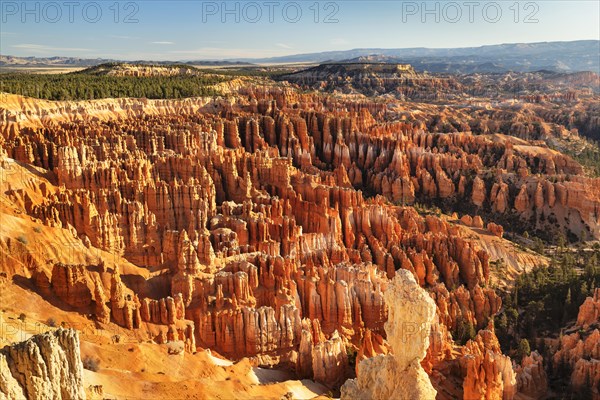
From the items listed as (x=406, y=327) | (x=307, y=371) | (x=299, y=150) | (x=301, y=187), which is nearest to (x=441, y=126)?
(x=299, y=150)

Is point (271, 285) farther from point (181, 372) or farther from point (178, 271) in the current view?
point (181, 372)

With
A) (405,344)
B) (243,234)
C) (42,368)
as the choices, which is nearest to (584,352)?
(405,344)

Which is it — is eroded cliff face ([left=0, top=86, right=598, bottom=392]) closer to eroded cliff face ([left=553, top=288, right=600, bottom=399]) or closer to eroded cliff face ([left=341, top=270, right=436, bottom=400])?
eroded cliff face ([left=341, top=270, right=436, bottom=400])

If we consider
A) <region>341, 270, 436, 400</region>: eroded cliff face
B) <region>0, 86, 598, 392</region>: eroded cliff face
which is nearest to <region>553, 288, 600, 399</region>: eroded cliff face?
<region>0, 86, 598, 392</region>: eroded cliff face

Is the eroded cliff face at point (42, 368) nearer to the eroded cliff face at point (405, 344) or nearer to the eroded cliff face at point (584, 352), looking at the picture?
the eroded cliff face at point (405, 344)

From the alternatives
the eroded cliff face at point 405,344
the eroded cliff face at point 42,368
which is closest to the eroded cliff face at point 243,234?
the eroded cliff face at point 405,344

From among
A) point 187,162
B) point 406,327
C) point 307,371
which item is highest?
point 187,162
